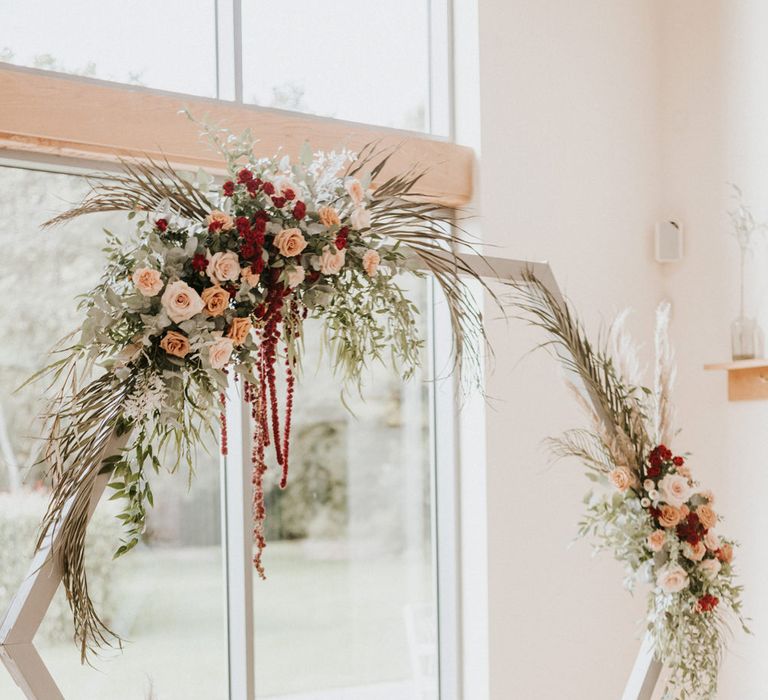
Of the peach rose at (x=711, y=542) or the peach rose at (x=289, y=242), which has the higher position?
the peach rose at (x=289, y=242)

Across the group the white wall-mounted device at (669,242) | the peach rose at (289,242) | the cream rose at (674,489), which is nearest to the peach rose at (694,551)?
the cream rose at (674,489)

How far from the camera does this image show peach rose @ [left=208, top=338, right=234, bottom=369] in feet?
6.17

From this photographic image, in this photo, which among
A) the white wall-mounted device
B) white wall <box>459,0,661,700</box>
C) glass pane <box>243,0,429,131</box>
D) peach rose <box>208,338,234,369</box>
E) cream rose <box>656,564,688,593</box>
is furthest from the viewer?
the white wall-mounted device

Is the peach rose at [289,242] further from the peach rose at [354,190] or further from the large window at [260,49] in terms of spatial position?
the large window at [260,49]

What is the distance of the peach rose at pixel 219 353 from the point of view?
6.17 feet

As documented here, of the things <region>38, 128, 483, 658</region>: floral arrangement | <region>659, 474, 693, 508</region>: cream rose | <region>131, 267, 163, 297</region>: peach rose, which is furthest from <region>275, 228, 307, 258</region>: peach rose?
<region>659, 474, 693, 508</region>: cream rose

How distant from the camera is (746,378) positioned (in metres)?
3.95

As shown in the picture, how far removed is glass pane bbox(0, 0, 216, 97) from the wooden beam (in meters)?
0.08

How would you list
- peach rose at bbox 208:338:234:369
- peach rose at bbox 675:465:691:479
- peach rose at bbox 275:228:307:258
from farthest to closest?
peach rose at bbox 675:465:691:479
peach rose at bbox 275:228:307:258
peach rose at bbox 208:338:234:369

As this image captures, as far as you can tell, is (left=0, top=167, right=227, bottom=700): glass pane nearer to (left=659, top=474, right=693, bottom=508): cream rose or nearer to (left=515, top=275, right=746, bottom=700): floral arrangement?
(left=515, top=275, right=746, bottom=700): floral arrangement

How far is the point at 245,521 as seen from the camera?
11.0 feet

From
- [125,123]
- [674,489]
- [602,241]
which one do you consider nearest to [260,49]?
[125,123]

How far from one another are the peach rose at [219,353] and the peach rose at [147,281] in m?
0.14

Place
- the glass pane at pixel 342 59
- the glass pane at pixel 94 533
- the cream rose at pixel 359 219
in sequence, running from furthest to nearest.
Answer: the glass pane at pixel 342 59
the glass pane at pixel 94 533
the cream rose at pixel 359 219
